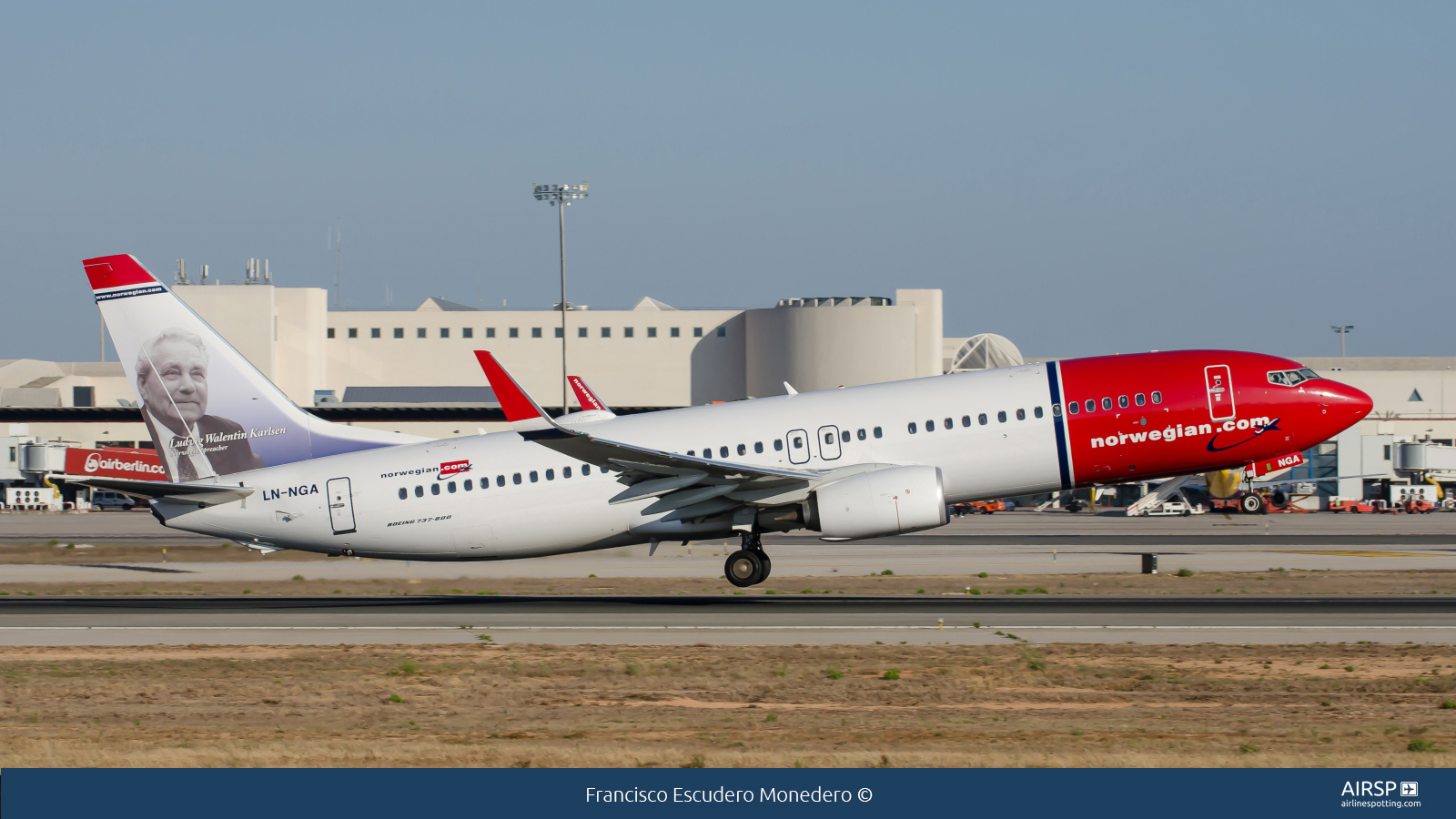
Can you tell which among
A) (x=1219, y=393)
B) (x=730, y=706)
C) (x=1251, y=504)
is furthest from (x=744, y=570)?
(x=1251, y=504)

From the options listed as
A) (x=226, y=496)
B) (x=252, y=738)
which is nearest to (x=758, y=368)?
(x=226, y=496)

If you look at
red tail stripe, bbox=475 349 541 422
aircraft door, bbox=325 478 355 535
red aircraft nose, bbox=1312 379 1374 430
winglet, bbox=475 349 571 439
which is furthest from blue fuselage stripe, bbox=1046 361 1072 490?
aircraft door, bbox=325 478 355 535

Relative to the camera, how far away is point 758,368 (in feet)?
391

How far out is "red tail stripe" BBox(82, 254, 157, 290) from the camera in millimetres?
31938

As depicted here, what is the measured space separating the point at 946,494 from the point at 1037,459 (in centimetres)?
218

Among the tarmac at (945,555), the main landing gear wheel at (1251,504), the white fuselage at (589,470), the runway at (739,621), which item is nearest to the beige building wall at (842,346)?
the main landing gear wheel at (1251,504)

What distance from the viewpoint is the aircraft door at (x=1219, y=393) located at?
29438mm

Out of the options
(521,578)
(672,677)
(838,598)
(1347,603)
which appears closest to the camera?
(672,677)

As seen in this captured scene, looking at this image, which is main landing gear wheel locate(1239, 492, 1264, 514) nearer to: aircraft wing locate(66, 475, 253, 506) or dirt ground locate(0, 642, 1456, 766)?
dirt ground locate(0, 642, 1456, 766)

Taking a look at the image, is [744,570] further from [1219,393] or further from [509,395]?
[1219,393]

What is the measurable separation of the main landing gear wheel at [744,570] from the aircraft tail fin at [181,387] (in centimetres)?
1101

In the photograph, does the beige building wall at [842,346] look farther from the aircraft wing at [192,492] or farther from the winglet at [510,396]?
the winglet at [510,396]

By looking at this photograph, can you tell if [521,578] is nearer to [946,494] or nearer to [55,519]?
[946,494]

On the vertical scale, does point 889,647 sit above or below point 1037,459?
below
